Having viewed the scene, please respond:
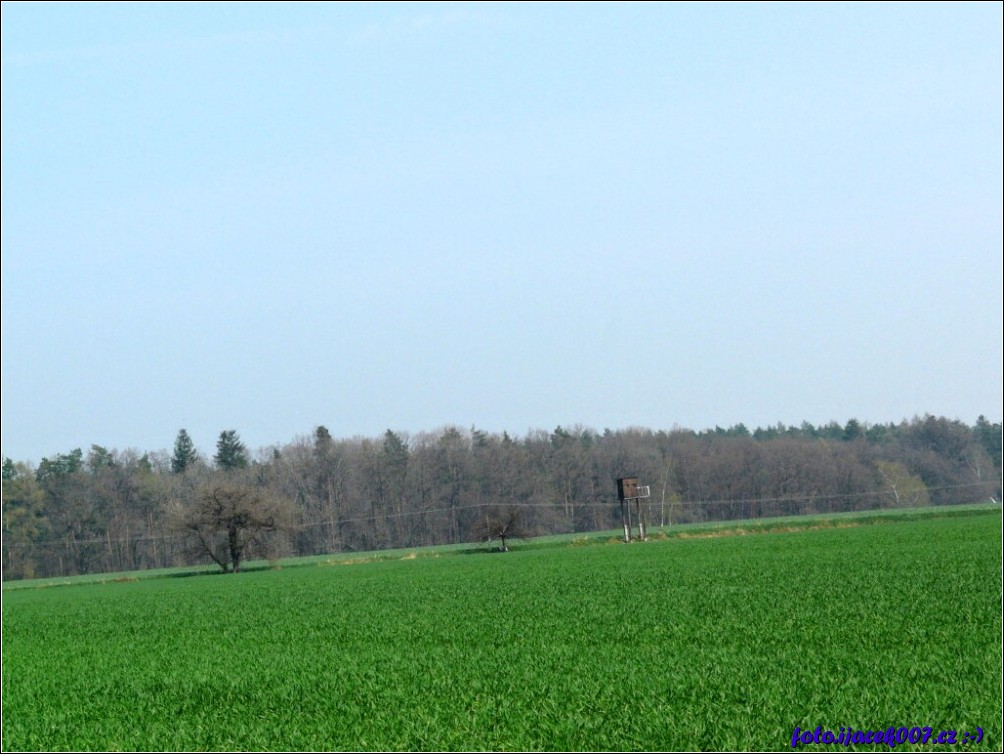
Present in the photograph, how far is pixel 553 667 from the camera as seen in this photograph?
54.1 feet

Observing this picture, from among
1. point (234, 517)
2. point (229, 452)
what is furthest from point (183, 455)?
point (234, 517)

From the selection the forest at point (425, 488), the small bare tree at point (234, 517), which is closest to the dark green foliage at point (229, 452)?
the forest at point (425, 488)

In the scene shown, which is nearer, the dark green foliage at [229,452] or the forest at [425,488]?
the forest at [425,488]

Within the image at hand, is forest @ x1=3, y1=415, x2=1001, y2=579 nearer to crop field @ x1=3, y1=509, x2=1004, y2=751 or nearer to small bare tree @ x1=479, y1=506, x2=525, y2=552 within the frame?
small bare tree @ x1=479, y1=506, x2=525, y2=552

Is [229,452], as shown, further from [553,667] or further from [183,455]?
[553,667]

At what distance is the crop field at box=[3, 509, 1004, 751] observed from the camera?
12.2 m

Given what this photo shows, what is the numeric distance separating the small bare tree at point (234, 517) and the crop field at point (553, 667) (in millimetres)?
38338

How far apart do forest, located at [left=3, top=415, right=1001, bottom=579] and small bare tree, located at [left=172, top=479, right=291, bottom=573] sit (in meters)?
0.10

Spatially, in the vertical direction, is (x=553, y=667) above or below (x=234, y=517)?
below

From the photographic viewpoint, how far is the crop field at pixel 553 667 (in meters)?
12.2

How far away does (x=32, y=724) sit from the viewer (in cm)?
1575

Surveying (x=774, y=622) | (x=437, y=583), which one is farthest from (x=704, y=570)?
(x=774, y=622)

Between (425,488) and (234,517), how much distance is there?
4177cm

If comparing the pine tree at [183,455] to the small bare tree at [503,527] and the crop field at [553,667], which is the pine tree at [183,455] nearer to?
the small bare tree at [503,527]
